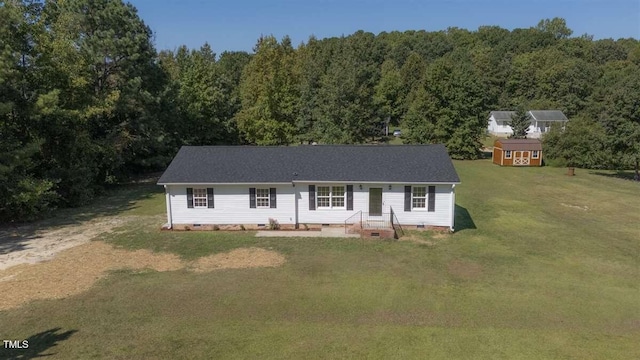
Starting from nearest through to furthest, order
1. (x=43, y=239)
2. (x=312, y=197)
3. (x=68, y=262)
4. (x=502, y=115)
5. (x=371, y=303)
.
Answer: (x=371, y=303) → (x=68, y=262) → (x=43, y=239) → (x=312, y=197) → (x=502, y=115)

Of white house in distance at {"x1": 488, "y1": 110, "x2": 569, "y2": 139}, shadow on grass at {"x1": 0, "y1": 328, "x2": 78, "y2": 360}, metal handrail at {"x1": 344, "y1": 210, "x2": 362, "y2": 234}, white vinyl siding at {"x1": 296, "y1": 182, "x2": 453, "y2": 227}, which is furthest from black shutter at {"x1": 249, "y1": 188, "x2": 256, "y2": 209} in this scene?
white house in distance at {"x1": 488, "y1": 110, "x2": 569, "y2": 139}

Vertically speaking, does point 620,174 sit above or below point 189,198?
below

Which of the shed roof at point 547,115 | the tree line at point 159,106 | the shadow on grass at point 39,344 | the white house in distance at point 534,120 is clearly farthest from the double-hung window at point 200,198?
the shed roof at point 547,115

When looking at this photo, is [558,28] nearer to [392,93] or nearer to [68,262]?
[392,93]

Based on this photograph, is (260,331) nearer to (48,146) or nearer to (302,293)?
(302,293)

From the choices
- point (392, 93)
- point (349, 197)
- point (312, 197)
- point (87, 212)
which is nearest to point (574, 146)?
point (349, 197)

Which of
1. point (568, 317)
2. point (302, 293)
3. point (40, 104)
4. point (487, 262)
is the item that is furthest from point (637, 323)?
point (40, 104)
